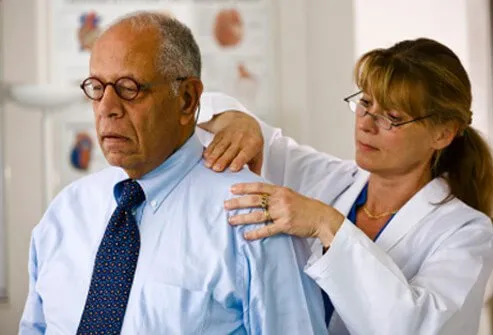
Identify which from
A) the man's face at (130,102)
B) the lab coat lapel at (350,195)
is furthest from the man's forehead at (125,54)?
the lab coat lapel at (350,195)

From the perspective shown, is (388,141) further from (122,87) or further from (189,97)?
(122,87)

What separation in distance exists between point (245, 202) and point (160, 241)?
0.17 m

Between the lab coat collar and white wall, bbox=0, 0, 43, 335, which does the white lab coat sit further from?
white wall, bbox=0, 0, 43, 335

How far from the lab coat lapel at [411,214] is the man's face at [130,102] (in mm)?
585

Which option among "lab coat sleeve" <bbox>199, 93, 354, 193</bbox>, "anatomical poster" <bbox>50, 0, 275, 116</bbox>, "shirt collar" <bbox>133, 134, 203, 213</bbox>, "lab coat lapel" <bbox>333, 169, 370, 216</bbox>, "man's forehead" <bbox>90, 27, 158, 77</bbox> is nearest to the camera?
"man's forehead" <bbox>90, 27, 158, 77</bbox>

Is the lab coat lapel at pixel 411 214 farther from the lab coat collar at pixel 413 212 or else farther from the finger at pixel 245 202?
the finger at pixel 245 202

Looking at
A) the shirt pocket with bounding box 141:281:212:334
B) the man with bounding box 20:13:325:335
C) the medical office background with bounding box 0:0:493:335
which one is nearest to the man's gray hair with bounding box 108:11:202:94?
the man with bounding box 20:13:325:335

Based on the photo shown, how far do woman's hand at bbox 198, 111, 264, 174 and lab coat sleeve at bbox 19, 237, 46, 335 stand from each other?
42 centimetres

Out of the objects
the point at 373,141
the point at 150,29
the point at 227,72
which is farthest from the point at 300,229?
the point at 227,72

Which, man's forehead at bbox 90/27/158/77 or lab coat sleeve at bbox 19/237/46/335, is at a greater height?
man's forehead at bbox 90/27/158/77

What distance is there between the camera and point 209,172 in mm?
1360

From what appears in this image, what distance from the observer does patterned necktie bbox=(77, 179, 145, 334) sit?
1.27 metres

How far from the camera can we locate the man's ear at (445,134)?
5.14 ft

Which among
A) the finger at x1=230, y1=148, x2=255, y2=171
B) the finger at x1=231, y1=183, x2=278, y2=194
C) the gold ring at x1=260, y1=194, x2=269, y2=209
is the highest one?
the finger at x1=230, y1=148, x2=255, y2=171
